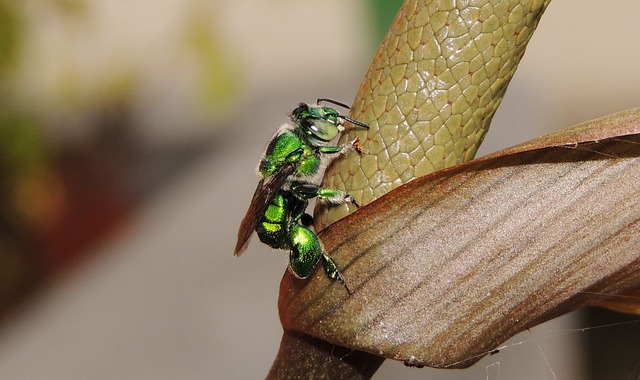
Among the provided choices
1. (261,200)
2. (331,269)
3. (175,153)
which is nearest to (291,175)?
(261,200)

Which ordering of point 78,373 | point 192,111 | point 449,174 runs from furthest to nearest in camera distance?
point 192,111
point 78,373
point 449,174

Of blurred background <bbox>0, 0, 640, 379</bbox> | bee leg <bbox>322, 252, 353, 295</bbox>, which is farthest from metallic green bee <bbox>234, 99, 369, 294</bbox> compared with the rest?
blurred background <bbox>0, 0, 640, 379</bbox>

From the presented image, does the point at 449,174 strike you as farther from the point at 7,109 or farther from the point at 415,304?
the point at 7,109

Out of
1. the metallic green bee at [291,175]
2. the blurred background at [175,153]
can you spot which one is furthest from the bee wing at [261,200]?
the blurred background at [175,153]

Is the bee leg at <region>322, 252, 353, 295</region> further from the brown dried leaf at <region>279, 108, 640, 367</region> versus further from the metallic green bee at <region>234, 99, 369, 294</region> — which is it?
the metallic green bee at <region>234, 99, 369, 294</region>

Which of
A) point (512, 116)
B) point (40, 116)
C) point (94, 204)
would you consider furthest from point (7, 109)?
point (512, 116)
